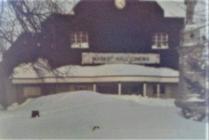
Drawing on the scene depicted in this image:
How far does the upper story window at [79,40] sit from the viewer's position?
7.58 meters

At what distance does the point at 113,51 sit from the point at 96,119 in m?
0.32

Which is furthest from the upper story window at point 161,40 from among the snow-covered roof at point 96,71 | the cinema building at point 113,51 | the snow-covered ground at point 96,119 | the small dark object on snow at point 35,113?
the small dark object on snow at point 35,113

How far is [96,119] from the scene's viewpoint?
24.8 ft

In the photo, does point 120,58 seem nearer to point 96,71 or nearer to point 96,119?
point 96,71

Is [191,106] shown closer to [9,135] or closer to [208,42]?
[208,42]

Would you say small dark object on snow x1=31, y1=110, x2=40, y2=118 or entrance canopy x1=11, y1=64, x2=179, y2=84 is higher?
entrance canopy x1=11, y1=64, x2=179, y2=84

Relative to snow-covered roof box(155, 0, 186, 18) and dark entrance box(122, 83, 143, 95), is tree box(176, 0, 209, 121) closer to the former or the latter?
snow-covered roof box(155, 0, 186, 18)

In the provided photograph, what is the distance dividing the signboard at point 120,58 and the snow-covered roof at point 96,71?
0.02 meters

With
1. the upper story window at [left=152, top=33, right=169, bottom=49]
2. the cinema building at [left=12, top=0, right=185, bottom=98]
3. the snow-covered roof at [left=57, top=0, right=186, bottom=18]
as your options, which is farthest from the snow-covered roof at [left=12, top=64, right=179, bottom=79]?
the snow-covered roof at [left=57, top=0, right=186, bottom=18]

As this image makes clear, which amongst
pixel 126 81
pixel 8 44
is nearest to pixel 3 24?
pixel 8 44

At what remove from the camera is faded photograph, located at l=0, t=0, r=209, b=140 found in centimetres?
756

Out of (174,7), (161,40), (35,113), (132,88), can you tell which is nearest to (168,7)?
(174,7)

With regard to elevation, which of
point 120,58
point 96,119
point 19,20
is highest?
point 19,20

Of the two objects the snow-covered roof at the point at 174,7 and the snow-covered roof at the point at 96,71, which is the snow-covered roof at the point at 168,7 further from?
the snow-covered roof at the point at 96,71
